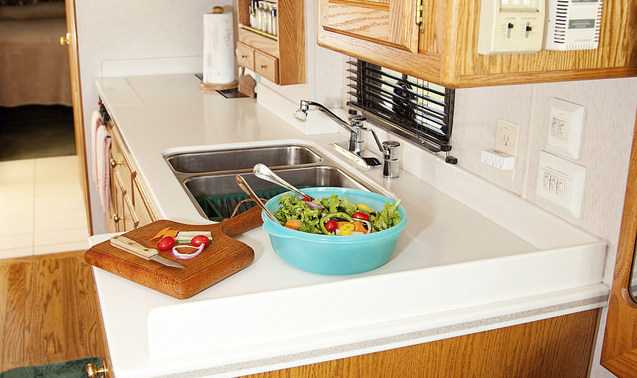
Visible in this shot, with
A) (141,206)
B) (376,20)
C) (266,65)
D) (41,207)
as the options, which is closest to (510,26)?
(376,20)

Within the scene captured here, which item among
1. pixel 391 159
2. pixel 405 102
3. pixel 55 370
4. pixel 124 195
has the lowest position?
pixel 55 370

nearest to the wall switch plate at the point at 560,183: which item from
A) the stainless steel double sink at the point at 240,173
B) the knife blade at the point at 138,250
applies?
the stainless steel double sink at the point at 240,173

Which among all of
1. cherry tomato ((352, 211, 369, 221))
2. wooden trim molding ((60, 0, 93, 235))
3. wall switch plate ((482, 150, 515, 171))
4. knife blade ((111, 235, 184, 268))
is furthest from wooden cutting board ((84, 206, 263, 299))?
wooden trim molding ((60, 0, 93, 235))

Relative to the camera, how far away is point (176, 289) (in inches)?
52.8

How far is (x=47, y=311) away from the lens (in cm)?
325

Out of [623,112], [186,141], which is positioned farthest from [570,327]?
[186,141]

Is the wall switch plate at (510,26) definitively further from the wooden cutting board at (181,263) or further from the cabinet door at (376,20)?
the wooden cutting board at (181,263)

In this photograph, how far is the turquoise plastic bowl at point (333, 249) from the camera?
1377 mm

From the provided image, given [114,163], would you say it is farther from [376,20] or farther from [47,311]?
[376,20]

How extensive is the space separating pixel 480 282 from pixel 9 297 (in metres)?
2.68

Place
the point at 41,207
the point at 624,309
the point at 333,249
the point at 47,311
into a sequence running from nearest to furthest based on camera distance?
1. the point at 624,309
2. the point at 333,249
3. the point at 47,311
4. the point at 41,207

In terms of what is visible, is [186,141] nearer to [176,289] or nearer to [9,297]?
[176,289]

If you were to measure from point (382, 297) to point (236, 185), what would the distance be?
37.2 inches

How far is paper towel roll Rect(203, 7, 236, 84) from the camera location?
3.50m
